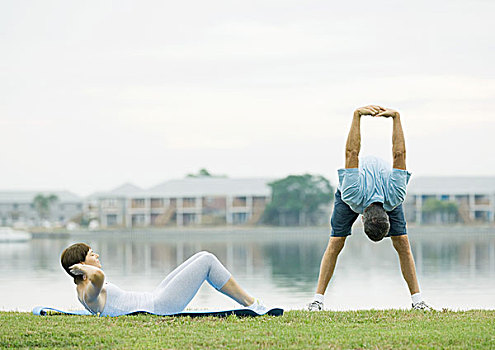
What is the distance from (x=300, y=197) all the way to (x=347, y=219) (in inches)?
2693

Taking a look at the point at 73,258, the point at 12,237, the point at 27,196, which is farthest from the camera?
the point at 27,196

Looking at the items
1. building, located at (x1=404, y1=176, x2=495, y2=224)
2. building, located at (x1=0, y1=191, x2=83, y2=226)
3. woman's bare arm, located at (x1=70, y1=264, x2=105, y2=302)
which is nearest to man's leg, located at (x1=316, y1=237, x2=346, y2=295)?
woman's bare arm, located at (x1=70, y1=264, x2=105, y2=302)

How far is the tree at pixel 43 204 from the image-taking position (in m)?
101

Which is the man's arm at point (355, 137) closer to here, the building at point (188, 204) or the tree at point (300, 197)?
the tree at point (300, 197)

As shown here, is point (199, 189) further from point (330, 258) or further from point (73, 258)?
point (73, 258)

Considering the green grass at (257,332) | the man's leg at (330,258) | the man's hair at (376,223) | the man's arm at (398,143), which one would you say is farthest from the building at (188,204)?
the green grass at (257,332)

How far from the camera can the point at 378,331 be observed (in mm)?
5758

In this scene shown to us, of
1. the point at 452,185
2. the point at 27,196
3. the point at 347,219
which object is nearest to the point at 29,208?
the point at 27,196

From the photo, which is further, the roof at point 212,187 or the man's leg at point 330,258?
the roof at point 212,187

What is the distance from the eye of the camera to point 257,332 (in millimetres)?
5668

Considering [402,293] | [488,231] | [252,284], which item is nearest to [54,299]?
[252,284]

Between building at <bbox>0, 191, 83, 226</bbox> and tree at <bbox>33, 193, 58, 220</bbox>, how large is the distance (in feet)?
2.03

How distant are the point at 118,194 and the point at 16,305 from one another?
6643 centimetres

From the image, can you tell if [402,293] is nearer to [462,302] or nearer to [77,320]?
[462,302]
